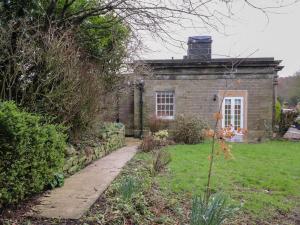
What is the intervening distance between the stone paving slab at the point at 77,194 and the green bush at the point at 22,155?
27 centimetres

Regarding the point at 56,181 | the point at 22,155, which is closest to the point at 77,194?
the point at 56,181

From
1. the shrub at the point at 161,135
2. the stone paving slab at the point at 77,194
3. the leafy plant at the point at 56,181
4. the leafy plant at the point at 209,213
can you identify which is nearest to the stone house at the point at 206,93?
the shrub at the point at 161,135

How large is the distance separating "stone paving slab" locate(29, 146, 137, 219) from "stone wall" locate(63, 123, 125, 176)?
176 millimetres

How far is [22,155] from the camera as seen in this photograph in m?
3.56

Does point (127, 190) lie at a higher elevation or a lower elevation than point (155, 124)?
lower

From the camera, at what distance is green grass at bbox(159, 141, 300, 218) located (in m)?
4.94

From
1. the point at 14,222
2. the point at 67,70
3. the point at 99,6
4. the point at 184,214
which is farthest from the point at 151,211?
the point at 99,6

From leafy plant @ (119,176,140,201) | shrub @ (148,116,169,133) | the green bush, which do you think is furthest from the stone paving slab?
shrub @ (148,116,169,133)

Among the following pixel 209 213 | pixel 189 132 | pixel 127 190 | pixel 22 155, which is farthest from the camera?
pixel 189 132

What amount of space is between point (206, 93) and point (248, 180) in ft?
32.9

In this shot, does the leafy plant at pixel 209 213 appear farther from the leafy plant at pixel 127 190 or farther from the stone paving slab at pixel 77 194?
the stone paving slab at pixel 77 194

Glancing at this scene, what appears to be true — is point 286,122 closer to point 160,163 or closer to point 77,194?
point 160,163

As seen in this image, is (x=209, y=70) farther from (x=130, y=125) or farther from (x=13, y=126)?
(x=13, y=126)

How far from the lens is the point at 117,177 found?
18.0 ft
